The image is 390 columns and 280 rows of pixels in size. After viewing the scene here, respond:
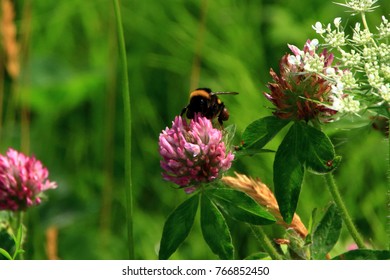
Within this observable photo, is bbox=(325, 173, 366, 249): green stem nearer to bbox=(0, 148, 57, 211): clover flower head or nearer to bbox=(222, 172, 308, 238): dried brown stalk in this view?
bbox=(222, 172, 308, 238): dried brown stalk

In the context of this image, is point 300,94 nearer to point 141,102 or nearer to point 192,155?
point 192,155

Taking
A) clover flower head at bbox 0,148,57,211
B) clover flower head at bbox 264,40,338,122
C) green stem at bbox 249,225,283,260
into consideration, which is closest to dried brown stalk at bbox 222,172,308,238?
green stem at bbox 249,225,283,260

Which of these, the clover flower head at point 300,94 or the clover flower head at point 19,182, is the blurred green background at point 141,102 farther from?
the clover flower head at point 300,94

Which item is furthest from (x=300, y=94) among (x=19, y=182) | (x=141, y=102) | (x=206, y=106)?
(x=141, y=102)

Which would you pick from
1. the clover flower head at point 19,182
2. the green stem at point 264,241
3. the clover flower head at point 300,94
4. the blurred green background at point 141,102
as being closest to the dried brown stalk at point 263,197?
the green stem at point 264,241
